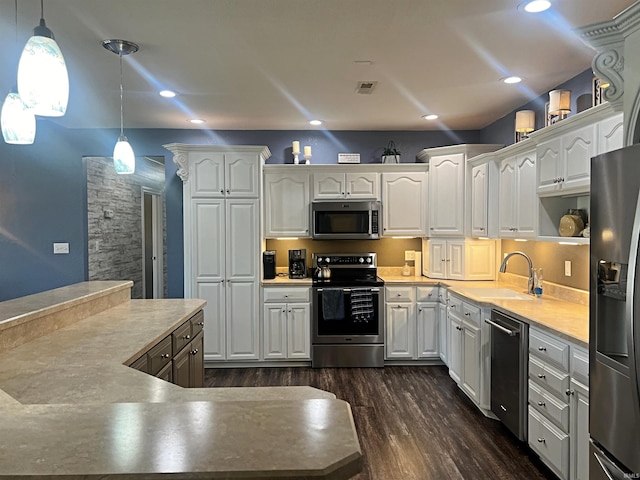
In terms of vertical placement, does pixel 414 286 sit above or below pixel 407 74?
below

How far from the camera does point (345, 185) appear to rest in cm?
487

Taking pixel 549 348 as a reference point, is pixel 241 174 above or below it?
above

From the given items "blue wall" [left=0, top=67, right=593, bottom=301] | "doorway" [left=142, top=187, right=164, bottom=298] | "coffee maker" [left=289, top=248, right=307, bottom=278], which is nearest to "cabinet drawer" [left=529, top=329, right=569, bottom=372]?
"blue wall" [left=0, top=67, right=593, bottom=301]

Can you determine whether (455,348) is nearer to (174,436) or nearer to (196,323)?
(196,323)

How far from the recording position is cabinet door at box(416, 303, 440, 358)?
4605 mm

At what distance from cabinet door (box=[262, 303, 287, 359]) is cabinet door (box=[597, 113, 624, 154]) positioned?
10.3 ft

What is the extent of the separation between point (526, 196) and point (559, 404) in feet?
5.40

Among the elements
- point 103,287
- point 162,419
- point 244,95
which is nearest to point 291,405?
point 162,419

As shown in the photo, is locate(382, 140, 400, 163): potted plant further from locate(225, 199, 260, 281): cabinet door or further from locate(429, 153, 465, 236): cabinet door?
locate(225, 199, 260, 281): cabinet door

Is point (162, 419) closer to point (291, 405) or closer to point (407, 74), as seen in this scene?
point (291, 405)

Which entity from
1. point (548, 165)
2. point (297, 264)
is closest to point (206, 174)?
point (297, 264)

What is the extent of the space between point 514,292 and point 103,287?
3.31m

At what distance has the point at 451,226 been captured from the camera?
4.62 meters

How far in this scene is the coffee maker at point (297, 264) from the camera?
4914 millimetres
